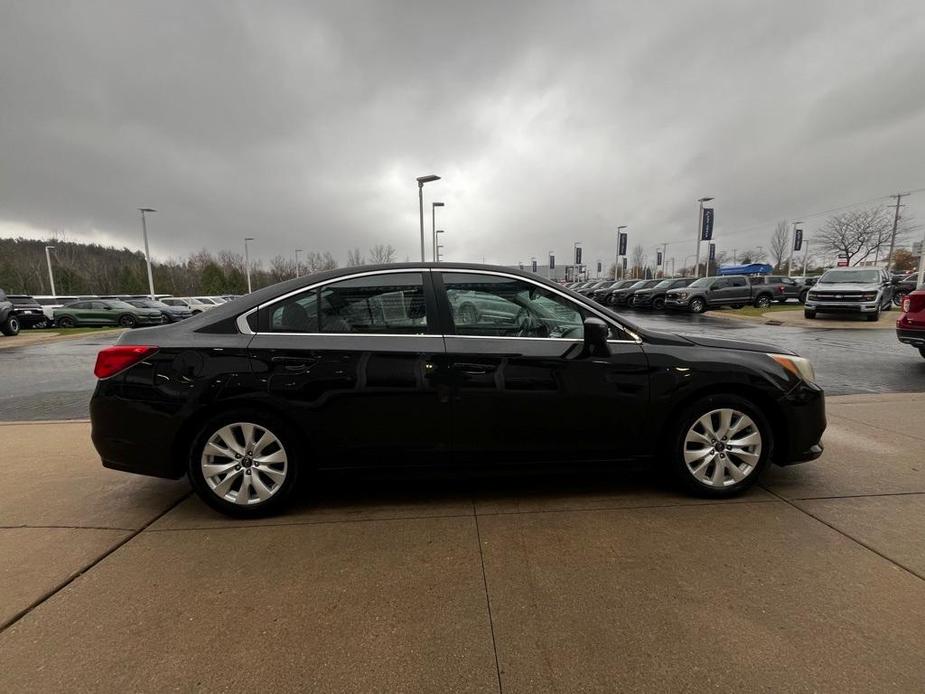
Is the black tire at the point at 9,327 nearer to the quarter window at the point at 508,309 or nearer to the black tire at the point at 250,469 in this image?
the black tire at the point at 250,469

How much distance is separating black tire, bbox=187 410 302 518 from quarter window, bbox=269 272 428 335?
597 mm

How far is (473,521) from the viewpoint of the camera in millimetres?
3066

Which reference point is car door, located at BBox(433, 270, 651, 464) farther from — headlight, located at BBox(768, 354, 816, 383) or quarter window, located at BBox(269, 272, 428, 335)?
headlight, located at BBox(768, 354, 816, 383)

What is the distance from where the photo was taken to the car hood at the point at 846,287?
16844 mm


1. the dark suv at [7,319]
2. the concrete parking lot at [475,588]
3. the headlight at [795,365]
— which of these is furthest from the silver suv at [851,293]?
the dark suv at [7,319]

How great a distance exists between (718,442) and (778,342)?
1082 cm

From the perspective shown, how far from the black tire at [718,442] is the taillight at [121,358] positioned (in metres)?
3.45

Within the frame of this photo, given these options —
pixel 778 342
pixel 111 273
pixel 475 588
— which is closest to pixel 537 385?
pixel 475 588

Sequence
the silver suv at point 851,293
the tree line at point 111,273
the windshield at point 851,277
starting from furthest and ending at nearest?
the tree line at point 111,273, the windshield at point 851,277, the silver suv at point 851,293

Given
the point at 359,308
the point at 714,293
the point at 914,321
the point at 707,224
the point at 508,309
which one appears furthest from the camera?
the point at 707,224

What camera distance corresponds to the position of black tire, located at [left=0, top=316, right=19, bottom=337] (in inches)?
713

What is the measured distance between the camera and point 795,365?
342 cm

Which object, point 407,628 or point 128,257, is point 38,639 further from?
point 128,257

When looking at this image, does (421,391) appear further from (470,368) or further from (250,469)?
(250,469)
